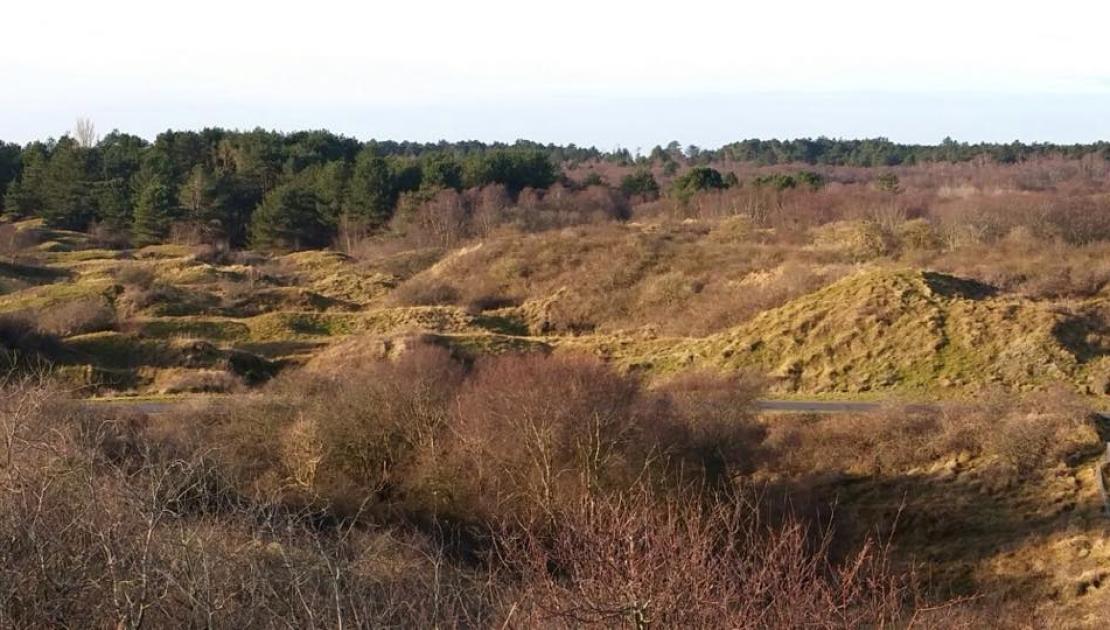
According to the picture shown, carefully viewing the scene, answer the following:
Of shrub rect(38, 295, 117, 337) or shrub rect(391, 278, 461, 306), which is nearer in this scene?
shrub rect(38, 295, 117, 337)

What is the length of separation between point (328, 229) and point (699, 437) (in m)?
56.0

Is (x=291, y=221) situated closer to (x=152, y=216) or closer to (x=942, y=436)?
(x=152, y=216)

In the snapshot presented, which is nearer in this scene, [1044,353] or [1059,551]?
[1059,551]

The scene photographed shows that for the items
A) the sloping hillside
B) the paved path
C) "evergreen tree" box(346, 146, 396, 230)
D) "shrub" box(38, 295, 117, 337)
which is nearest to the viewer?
the paved path

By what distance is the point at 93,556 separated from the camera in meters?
9.43

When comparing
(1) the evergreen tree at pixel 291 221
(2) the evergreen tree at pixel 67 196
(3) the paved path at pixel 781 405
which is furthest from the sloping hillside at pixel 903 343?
(2) the evergreen tree at pixel 67 196

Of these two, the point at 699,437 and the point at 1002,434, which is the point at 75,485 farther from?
the point at 1002,434

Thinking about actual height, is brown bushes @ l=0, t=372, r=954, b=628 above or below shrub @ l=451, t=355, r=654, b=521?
above

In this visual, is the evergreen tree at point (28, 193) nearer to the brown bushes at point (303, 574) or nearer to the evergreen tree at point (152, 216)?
the evergreen tree at point (152, 216)

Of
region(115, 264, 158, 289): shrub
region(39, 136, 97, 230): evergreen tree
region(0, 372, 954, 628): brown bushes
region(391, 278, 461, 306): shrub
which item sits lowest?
region(391, 278, 461, 306): shrub

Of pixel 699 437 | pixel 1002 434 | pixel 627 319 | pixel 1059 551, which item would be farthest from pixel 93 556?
pixel 627 319

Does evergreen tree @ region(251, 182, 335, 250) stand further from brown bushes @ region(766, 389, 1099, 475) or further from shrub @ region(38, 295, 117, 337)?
brown bushes @ region(766, 389, 1099, 475)

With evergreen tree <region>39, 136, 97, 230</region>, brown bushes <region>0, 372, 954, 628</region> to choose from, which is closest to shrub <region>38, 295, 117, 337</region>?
brown bushes <region>0, 372, 954, 628</region>

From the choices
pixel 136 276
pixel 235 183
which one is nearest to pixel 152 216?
pixel 235 183
